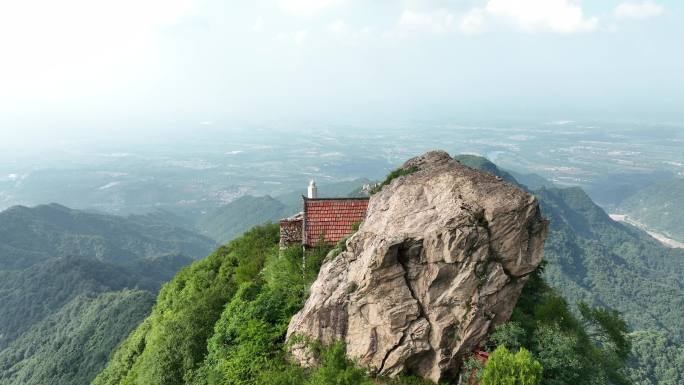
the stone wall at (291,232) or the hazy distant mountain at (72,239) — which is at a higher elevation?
the stone wall at (291,232)

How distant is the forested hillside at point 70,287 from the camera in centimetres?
7444

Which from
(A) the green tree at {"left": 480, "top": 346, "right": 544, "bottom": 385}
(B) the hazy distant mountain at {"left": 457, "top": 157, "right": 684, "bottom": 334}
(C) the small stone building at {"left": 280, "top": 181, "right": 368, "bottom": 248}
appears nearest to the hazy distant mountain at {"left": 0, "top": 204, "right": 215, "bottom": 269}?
(B) the hazy distant mountain at {"left": 457, "top": 157, "right": 684, "bottom": 334}

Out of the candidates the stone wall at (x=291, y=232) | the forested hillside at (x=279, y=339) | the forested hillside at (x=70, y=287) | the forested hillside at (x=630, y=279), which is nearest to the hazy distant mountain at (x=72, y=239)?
the forested hillside at (x=70, y=287)

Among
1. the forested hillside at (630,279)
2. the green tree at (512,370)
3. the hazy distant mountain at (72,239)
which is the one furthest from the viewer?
the hazy distant mountain at (72,239)

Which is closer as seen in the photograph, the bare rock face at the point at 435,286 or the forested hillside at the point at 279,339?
the forested hillside at the point at 279,339

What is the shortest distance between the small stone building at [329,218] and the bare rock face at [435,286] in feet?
13.7

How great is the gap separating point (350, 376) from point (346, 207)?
8.60m

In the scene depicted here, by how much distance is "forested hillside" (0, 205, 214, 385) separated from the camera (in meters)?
74.4

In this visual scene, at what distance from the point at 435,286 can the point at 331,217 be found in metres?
7.17

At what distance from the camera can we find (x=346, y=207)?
70.4 feet

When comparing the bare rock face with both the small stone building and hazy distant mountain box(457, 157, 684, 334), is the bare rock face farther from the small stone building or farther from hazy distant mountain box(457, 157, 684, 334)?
hazy distant mountain box(457, 157, 684, 334)

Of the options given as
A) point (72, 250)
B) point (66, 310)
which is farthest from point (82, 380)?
point (72, 250)

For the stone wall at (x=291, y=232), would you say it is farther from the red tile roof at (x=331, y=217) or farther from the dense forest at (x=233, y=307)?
the red tile roof at (x=331, y=217)

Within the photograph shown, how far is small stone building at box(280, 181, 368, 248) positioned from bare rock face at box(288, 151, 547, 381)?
4184mm
